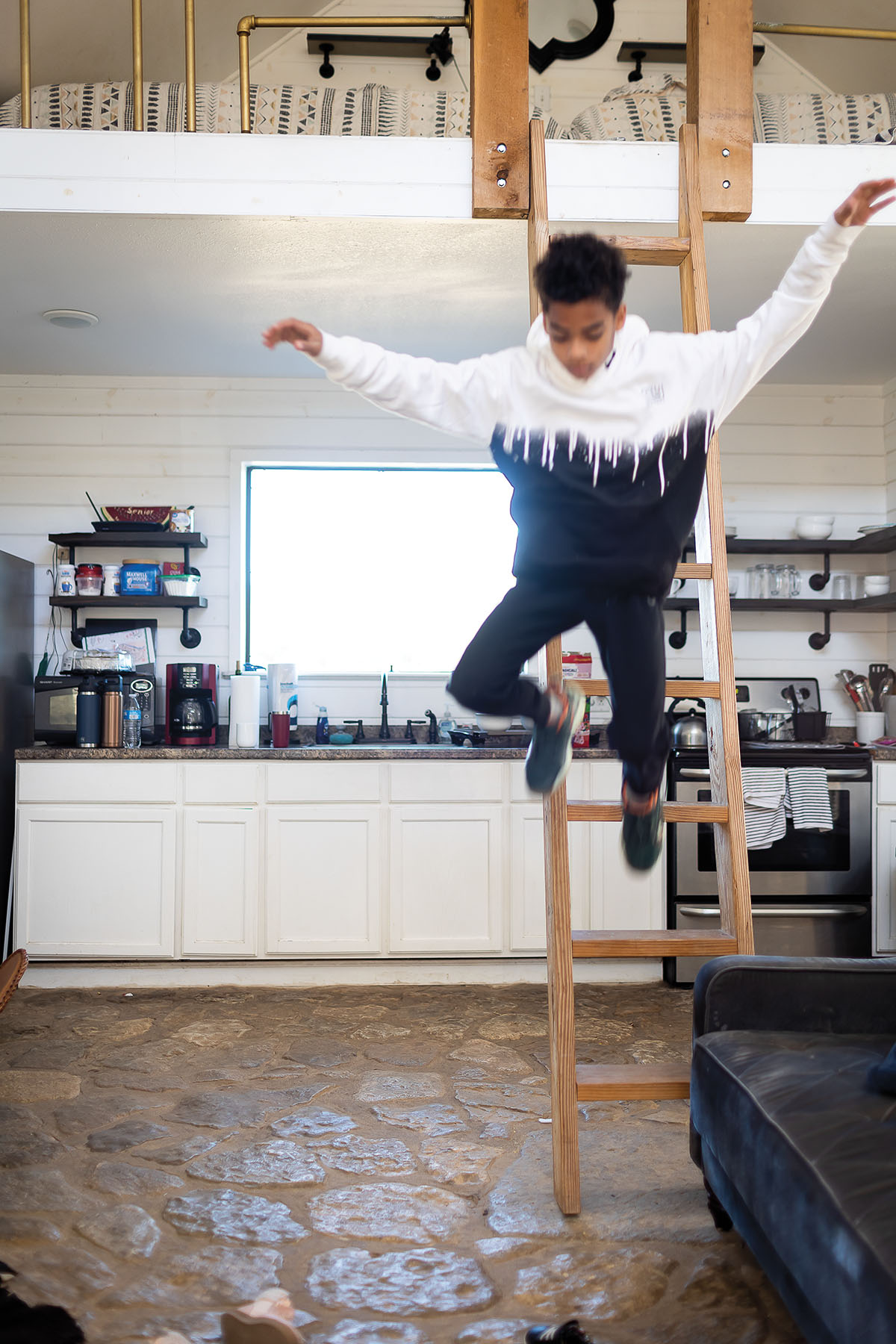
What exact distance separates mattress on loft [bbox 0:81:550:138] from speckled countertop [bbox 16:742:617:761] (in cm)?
217

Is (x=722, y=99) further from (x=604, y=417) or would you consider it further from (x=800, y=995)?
(x=800, y=995)

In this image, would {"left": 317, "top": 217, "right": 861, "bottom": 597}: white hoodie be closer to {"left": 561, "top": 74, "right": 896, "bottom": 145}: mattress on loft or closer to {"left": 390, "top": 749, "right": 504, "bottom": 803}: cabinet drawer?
{"left": 561, "top": 74, "right": 896, "bottom": 145}: mattress on loft

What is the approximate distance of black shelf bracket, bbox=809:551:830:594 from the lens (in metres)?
4.77

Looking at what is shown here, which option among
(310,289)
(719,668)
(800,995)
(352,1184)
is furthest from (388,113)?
(352,1184)

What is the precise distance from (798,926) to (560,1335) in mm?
2725

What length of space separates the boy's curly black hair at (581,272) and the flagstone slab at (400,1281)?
178 cm

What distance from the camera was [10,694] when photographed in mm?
4305

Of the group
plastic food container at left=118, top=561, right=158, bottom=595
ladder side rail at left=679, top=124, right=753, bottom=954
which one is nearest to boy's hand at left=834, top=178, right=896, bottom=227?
ladder side rail at left=679, top=124, right=753, bottom=954

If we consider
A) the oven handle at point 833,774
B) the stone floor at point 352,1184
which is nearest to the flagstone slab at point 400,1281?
the stone floor at point 352,1184

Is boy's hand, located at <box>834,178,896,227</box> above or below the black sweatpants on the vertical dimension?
above

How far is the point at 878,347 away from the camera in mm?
4352

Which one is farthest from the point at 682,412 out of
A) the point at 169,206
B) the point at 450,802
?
the point at 450,802

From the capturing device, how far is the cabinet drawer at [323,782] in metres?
4.07

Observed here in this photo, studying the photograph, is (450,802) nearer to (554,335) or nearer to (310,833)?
(310,833)
